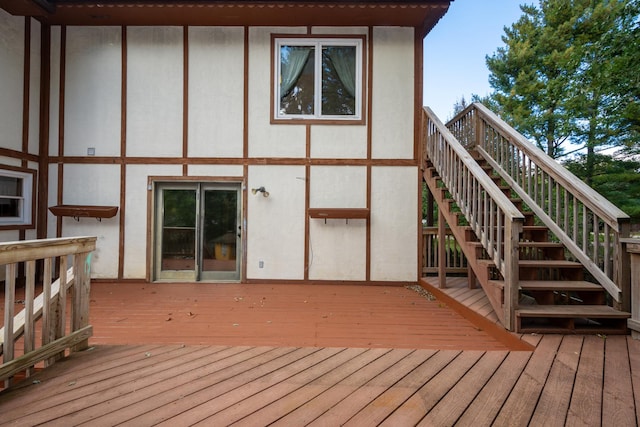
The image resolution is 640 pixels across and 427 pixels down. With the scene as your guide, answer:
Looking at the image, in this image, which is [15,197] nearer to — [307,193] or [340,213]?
[307,193]

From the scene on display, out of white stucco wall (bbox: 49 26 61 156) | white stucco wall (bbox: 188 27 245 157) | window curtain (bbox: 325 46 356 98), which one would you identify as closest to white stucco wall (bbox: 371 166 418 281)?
window curtain (bbox: 325 46 356 98)

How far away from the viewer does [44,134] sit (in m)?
5.25

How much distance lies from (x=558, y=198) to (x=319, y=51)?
4502 millimetres

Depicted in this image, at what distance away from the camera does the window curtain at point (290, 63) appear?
5387mm

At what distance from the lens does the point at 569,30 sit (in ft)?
35.0

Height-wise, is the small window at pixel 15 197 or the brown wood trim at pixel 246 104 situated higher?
the brown wood trim at pixel 246 104

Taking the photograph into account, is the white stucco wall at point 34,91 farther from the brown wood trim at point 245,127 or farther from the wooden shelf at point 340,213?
the wooden shelf at point 340,213

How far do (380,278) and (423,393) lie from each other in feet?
11.1

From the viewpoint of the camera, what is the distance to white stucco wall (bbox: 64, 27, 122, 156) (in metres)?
5.30

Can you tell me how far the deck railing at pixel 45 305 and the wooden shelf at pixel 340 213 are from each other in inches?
126

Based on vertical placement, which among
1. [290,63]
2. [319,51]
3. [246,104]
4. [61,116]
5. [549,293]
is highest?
[319,51]

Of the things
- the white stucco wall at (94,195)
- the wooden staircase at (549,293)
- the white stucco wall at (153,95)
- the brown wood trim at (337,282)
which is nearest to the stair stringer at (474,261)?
the wooden staircase at (549,293)

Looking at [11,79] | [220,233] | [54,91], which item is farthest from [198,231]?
[11,79]

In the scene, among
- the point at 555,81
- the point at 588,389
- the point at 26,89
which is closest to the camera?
the point at 588,389
